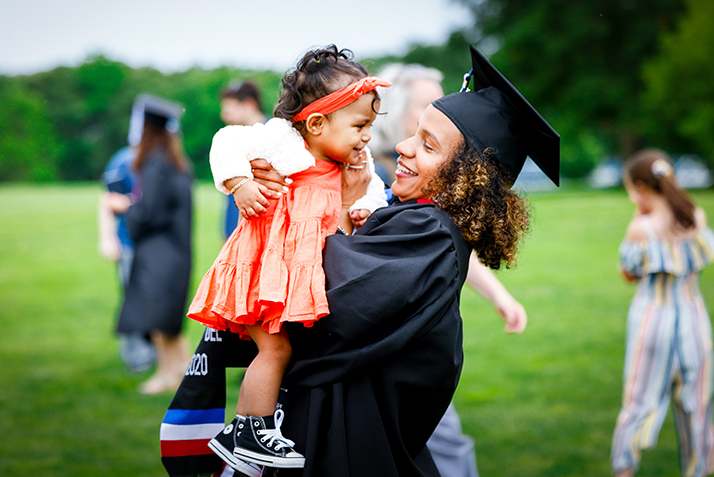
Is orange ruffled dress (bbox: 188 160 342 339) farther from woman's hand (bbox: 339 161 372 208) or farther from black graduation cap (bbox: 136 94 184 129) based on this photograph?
black graduation cap (bbox: 136 94 184 129)

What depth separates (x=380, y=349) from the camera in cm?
167

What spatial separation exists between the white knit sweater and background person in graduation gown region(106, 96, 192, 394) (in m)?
4.24

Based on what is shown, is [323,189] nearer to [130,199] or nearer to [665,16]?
[130,199]

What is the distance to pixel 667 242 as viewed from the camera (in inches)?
183

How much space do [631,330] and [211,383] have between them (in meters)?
3.77

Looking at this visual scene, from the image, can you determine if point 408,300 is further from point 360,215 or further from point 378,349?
point 360,215

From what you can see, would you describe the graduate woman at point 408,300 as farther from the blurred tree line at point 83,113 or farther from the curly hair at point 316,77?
the blurred tree line at point 83,113

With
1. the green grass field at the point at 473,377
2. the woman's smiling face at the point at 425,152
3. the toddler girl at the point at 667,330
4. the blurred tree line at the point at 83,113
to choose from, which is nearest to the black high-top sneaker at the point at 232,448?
the woman's smiling face at the point at 425,152

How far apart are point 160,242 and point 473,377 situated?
3.62 m

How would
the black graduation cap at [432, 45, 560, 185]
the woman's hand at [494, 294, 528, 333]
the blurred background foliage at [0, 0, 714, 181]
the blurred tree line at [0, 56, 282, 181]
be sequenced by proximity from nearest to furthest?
the black graduation cap at [432, 45, 560, 185] → the woman's hand at [494, 294, 528, 333] → the blurred tree line at [0, 56, 282, 181] → the blurred background foliage at [0, 0, 714, 181]

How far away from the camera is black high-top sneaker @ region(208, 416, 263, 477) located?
1.75m

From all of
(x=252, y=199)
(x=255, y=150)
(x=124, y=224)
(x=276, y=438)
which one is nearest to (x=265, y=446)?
(x=276, y=438)

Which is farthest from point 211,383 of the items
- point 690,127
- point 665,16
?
point 665,16


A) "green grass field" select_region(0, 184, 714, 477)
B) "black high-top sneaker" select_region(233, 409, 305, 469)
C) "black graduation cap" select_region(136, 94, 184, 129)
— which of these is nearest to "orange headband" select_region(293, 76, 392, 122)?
"green grass field" select_region(0, 184, 714, 477)
